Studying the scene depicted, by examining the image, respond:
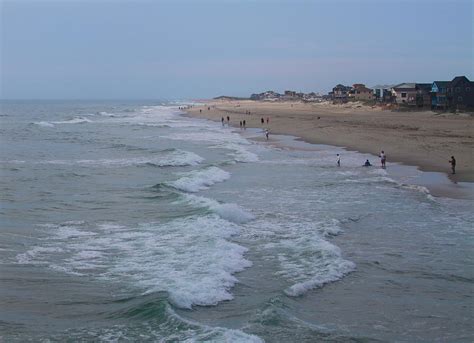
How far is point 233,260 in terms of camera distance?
468 inches

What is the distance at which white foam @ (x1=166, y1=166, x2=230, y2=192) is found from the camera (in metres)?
22.3

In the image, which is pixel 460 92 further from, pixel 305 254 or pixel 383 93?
pixel 305 254

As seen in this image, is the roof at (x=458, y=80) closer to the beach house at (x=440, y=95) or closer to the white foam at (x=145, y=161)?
the beach house at (x=440, y=95)

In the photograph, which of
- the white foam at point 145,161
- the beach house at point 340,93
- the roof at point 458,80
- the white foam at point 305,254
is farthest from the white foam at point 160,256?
the beach house at point 340,93

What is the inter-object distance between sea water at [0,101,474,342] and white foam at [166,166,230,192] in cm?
15

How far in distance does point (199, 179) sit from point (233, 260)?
1216cm

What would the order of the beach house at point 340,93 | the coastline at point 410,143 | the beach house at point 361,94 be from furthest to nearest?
the beach house at point 340,93, the beach house at point 361,94, the coastline at point 410,143

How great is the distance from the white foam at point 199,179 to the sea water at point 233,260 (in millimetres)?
Result: 146

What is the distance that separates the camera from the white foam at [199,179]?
22344mm

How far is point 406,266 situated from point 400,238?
7.69 ft

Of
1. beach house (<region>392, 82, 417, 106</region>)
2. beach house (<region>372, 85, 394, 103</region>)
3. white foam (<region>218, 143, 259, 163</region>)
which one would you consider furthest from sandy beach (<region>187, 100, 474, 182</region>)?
beach house (<region>372, 85, 394, 103</region>)

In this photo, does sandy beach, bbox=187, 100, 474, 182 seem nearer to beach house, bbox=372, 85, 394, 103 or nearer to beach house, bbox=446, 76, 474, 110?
beach house, bbox=446, 76, 474, 110

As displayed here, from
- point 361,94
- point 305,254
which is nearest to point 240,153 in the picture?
point 305,254

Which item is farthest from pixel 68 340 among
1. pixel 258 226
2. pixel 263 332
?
pixel 258 226
